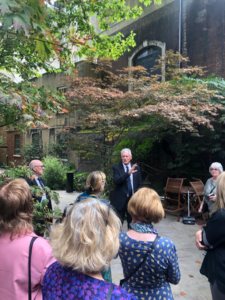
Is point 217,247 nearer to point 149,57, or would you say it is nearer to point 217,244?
point 217,244

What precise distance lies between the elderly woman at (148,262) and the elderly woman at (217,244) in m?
0.42

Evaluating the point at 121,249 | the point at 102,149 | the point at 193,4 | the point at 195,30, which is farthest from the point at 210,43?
the point at 121,249

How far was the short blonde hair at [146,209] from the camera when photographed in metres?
1.98

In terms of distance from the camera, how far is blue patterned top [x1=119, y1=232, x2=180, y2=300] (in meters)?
1.76

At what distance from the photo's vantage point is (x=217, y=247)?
2.07 metres

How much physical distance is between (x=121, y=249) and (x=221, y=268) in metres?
→ 0.86

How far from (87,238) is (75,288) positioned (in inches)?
8.6

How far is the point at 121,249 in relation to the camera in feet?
6.18

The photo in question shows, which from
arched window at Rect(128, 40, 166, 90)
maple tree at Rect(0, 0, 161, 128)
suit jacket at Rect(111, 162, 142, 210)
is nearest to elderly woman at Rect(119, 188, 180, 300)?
maple tree at Rect(0, 0, 161, 128)

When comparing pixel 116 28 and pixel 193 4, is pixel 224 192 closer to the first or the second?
pixel 193 4

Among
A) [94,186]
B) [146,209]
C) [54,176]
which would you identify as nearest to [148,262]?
[146,209]

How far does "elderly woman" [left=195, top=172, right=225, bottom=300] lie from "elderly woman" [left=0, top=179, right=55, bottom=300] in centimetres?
133

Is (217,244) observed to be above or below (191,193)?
above

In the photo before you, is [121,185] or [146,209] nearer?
[146,209]
